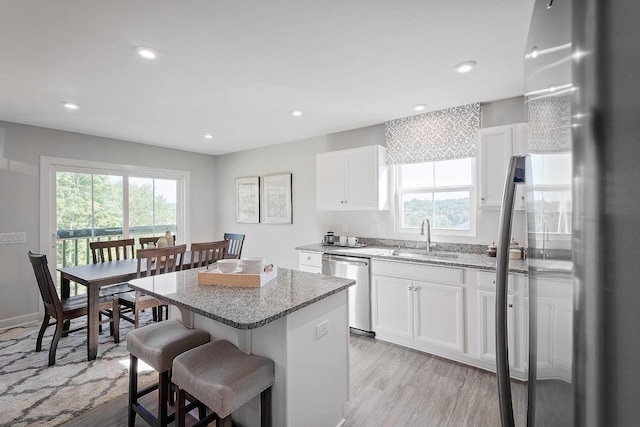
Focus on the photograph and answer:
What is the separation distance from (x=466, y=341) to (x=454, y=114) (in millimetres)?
2272

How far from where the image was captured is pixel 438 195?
3520 mm

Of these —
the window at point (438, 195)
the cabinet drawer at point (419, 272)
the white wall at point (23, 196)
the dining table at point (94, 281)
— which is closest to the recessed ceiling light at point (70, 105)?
the white wall at point (23, 196)

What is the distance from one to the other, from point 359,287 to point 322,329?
1595 millimetres

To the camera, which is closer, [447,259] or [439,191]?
[447,259]

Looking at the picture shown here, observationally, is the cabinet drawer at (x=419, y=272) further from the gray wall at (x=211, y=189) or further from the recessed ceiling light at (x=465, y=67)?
the recessed ceiling light at (x=465, y=67)

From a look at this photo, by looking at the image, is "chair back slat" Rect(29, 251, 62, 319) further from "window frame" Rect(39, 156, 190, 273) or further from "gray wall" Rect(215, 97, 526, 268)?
"gray wall" Rect(215, 97, 526, 268)

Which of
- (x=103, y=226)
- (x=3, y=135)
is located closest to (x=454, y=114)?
(x=103, y=226)

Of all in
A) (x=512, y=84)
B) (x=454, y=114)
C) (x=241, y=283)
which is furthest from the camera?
(x=454, y=114)

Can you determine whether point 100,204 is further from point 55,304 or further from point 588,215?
point 588,215

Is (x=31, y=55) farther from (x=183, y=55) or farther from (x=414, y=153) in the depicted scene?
(x=414, y=153)

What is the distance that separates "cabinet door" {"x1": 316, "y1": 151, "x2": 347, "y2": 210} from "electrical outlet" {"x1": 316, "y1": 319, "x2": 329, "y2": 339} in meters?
2.19

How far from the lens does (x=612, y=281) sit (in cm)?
32

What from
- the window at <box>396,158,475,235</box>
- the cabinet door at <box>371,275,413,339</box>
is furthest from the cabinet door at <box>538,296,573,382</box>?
the window at <box>396,158,475,235</box>

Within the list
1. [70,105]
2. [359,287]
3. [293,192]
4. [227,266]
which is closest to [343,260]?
[359,287]
